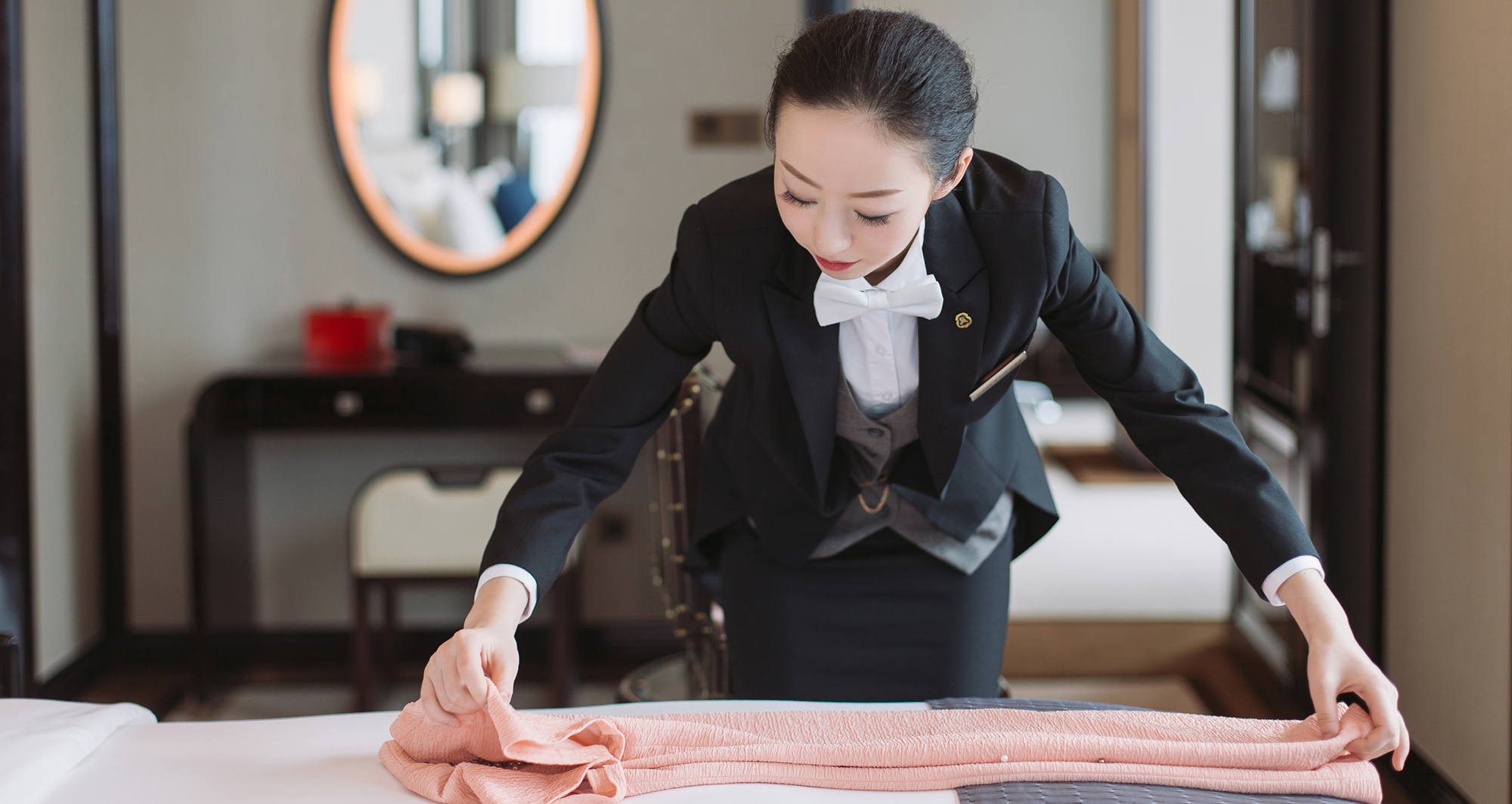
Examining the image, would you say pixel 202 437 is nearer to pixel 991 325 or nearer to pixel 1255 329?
pixel 991 325

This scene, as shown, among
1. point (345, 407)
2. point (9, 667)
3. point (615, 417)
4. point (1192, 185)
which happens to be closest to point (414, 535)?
point (345, 407)

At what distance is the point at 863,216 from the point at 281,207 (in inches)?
96.8

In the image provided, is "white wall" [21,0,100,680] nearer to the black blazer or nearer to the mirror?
the mirror

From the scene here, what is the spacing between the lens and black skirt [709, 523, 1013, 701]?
1479mm

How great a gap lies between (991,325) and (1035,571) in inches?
102

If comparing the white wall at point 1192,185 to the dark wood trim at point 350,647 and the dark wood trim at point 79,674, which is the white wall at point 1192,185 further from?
the dark wood trim at point 79,674

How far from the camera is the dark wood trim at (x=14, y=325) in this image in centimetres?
252

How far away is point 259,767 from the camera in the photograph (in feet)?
3.76

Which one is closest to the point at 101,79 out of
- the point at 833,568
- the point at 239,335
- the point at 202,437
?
the point at 239,335

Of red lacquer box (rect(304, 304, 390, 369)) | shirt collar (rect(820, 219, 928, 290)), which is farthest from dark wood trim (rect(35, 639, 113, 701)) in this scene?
shirt collar (rect(820, 219, 928, 290))

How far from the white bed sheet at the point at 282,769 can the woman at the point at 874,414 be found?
0.57 feet

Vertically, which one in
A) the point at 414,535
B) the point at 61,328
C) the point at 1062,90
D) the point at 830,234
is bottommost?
the point at 414,535

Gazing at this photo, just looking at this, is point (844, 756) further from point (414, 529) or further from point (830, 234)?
point (414, 529)

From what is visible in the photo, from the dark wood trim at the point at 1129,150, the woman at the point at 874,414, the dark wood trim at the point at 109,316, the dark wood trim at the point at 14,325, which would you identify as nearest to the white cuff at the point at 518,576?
the woman at the point at 874,414
